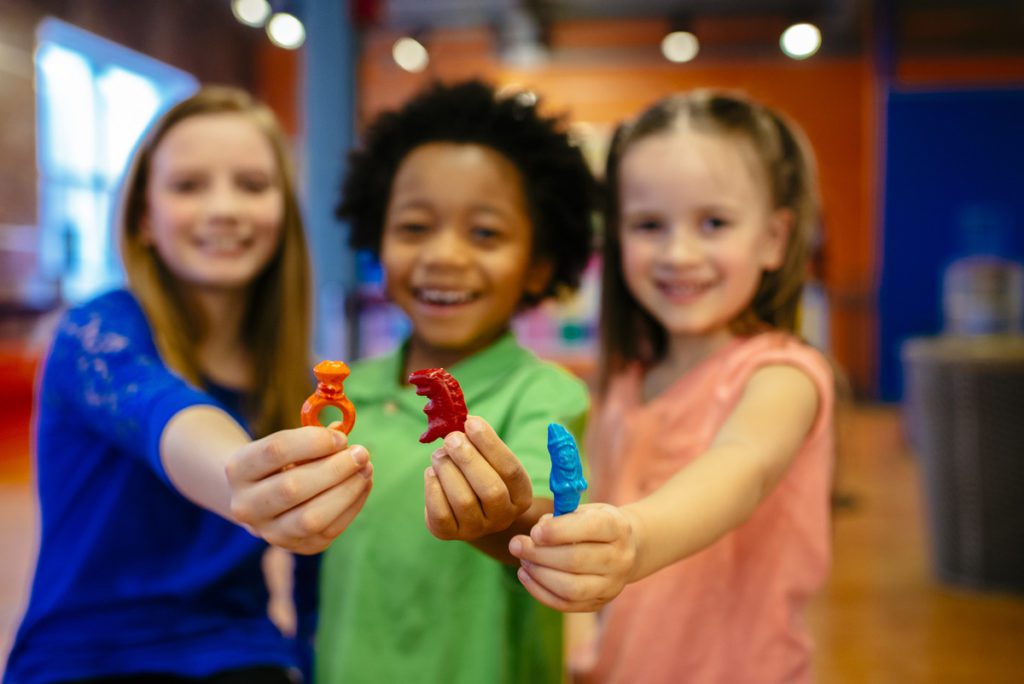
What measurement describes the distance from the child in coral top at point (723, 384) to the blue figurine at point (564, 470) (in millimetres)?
390

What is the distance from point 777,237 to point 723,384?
24cm

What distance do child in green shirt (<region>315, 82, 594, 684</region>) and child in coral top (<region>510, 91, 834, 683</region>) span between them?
12 cm

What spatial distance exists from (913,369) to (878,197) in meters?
4.61

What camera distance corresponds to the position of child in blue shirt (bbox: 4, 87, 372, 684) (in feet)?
3.91

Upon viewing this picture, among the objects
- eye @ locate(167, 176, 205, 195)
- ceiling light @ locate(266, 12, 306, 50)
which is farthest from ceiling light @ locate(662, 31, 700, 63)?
eye @ locate(167, 176, 205, 195)

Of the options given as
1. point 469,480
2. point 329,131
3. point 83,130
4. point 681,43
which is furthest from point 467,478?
point 83,130

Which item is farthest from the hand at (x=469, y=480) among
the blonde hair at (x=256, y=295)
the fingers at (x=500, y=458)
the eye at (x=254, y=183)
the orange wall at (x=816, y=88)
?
the orange wall at (x=816, y=88)

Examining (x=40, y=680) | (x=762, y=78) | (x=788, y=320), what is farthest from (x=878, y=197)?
(x=40, y=680)

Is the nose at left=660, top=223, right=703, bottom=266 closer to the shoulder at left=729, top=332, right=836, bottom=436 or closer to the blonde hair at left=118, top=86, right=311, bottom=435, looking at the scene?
the shoulder at left=729, top=332, right=836, bottom=436

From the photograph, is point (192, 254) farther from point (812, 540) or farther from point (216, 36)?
point (216, 36)

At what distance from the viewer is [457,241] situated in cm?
111

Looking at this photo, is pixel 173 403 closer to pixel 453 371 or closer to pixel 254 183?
pixel 453 371

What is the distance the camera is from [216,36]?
940cm

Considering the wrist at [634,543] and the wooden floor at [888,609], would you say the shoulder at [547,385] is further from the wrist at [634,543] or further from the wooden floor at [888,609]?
the wooden floor at [888,609]
